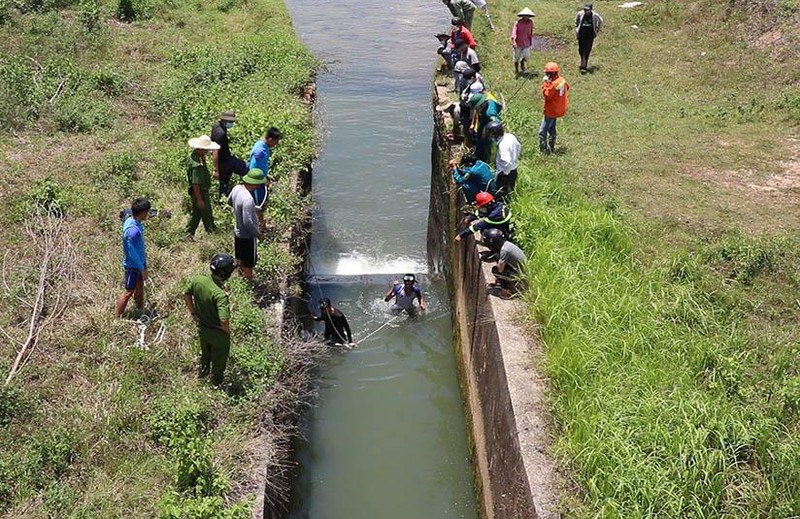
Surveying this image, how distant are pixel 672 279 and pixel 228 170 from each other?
19.9 feet

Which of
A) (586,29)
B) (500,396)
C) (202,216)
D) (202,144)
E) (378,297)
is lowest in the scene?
(378,297)

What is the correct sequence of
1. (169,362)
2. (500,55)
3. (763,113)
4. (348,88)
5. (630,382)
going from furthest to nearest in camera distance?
1. (348,88)
2. (500,55)
3. (763,113)
4. (169,362)
5. (630,382)

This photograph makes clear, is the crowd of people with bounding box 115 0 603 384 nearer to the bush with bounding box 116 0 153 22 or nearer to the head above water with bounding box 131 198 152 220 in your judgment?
the head above water with bounding box 131 198 152 220

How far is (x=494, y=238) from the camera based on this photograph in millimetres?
9055

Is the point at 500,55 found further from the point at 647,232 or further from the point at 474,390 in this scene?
the point at 474,390

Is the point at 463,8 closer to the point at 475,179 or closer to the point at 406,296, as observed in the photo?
the point at 406,296

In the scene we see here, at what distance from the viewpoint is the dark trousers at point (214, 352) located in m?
7.11

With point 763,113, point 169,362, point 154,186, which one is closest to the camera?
point 169,362

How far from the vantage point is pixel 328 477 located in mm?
9375

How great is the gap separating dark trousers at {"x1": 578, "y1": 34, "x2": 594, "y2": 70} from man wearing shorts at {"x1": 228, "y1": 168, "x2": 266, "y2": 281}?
1025 centimetres

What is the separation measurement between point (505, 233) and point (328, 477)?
3.85 metres

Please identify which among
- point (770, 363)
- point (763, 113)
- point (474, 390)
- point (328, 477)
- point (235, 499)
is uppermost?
point (763, 113)

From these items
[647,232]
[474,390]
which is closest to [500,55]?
[647,232]

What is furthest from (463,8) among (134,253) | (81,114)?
(134,253)
